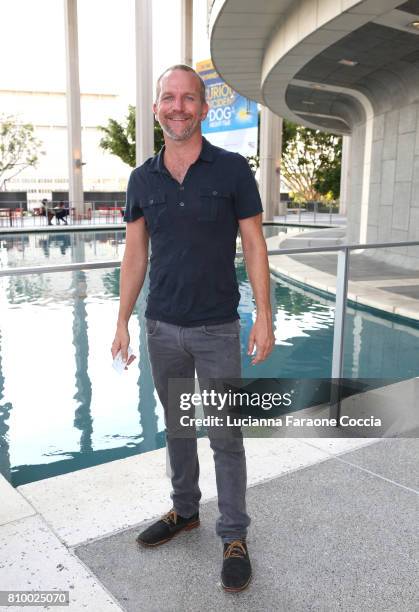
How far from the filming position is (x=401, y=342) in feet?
23.3

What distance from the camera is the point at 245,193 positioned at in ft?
7.52

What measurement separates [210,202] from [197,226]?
11 cm

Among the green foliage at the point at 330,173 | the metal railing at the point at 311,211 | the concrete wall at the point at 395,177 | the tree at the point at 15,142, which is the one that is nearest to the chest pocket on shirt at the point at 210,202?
the concrete wall at the point at 395,177

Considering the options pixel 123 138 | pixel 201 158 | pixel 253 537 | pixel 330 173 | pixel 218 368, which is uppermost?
pixel 123 138

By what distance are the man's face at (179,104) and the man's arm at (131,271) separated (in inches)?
17.3

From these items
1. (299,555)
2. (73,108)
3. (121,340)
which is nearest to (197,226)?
(121,340)

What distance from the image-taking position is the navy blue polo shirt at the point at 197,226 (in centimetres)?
228

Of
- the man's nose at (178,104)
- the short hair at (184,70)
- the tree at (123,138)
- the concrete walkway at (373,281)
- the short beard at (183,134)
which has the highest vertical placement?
the tree at (123,138)

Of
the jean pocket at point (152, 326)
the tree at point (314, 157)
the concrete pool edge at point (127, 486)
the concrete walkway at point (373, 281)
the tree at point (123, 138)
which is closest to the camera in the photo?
the jean pocket at point (152, 326)

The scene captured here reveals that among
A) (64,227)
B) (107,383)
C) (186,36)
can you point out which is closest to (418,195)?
(107,383)

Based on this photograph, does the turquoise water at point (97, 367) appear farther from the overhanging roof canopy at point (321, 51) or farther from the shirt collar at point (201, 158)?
the overhanging roof canopy at point (321, 51)

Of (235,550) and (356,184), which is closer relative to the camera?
(235,550)

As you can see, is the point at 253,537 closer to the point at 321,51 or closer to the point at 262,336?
the point at 262,336

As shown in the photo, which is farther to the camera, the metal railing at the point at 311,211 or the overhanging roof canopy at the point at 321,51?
the metal railing at the point at 311,211
